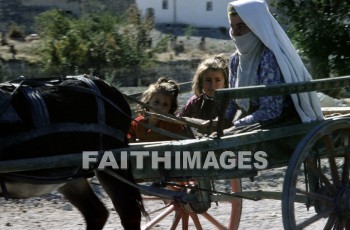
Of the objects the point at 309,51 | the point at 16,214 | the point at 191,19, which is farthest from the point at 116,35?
the point at 191,19

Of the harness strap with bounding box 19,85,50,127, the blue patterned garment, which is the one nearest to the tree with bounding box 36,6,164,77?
the blue patterned garment

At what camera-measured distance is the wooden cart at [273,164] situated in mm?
5176

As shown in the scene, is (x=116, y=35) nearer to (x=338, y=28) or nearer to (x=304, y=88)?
(x=338, y=28)

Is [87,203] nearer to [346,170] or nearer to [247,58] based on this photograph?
[247,58]

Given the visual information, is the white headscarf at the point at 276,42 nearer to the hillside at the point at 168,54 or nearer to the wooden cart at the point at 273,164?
the wooden cart at the point at 273,164

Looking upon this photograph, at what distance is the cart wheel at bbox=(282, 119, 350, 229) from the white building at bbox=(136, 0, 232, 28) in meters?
43.9

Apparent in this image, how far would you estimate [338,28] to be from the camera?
1458 centimetres

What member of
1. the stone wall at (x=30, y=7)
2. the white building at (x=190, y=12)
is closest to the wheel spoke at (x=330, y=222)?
the stone wall at (x=30, y=7)

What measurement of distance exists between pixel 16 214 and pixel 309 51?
344 inches

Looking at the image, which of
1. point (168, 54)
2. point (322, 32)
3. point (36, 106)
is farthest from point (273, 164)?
point (168, 54)

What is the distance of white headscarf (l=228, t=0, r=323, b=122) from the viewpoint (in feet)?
18.4

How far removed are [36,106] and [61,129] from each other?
216 mm

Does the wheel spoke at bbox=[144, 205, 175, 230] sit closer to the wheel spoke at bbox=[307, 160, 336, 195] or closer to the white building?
the wheel spoke at bbox=[307, 160, 336, 195]

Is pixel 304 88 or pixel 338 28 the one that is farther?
pixel 338 28
